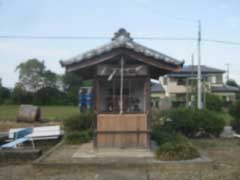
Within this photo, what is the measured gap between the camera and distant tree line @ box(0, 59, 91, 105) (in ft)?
186

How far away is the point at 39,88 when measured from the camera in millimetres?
61875

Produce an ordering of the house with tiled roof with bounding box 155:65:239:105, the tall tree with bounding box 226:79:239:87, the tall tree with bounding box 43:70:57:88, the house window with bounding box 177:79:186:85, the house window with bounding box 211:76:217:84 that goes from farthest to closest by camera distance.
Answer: the tall tree with bounding box 226:79:239:87 < the tall tree with bounding box 43:70:57:88 < the house window with bounding box 211:76:217:84 < the house window with bounding box 177:79:186:85 < the house with tiled roof with bounding box 155:65:239:105

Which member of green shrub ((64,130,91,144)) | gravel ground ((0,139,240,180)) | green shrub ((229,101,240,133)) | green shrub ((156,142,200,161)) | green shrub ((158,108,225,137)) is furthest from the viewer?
green shrub ((229,101,240,133))

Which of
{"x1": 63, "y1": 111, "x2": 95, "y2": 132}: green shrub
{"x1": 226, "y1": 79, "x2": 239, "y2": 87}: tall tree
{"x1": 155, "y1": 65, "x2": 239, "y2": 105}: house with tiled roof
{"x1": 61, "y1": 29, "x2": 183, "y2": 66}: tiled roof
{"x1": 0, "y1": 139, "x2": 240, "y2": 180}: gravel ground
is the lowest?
{"x1": 0, "y1": 139, "x2": 240, "y2": 180}: gravel ground

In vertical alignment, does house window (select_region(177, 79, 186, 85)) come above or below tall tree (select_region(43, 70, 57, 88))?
below

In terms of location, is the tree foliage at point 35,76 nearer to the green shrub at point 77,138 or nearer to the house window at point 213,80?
the house window at point 213,80

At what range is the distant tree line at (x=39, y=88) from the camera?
5678 centimetres

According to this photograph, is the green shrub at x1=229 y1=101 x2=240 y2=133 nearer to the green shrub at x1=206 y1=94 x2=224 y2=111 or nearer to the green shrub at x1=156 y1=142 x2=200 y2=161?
the green shrub at x1=156 y1=142 x2=200 y2=161

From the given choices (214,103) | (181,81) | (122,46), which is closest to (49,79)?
(181,81)

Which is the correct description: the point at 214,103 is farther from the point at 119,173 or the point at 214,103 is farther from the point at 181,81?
the point at 119,173

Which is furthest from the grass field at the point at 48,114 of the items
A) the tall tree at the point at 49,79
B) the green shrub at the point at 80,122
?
the tall tree at the point at 49,79

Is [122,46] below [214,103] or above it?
above

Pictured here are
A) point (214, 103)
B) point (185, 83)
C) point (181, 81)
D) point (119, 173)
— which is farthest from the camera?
point (181, 81)

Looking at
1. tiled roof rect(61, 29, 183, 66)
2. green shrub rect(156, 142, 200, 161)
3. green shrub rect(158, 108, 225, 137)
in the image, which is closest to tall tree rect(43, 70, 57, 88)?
green shrub rect(158, 108, 225, 137)
